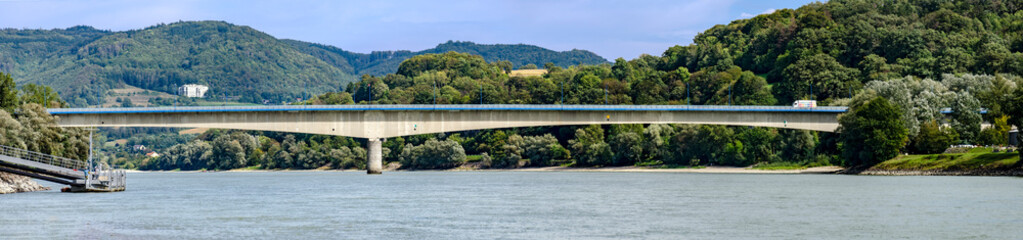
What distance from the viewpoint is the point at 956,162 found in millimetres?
105812

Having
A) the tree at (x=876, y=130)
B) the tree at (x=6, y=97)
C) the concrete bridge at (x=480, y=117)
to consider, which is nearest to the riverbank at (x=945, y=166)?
the tree at (x=876, y=130)

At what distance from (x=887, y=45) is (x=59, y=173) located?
136279mm

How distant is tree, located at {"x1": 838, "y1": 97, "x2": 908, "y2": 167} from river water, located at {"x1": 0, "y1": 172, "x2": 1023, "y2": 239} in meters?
27.6

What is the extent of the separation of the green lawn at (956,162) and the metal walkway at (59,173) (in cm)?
7726

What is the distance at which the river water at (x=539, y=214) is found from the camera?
47.0 meters

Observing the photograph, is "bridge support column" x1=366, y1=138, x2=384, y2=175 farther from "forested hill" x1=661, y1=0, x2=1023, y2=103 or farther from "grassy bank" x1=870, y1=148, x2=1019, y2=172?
"forested hill" x1=661, y1=0, x2=1023, y2=103

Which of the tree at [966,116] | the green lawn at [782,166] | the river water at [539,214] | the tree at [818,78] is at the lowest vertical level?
the green lawn at [782,166]

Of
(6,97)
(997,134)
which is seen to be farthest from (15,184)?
(997,134)

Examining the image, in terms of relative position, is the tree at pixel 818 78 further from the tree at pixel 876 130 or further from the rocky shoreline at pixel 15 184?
the rocky shoreline at pixel 15 184

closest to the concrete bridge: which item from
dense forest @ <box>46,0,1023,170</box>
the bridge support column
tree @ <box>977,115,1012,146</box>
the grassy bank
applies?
the bridge support column

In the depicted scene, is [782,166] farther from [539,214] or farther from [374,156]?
[539,214]

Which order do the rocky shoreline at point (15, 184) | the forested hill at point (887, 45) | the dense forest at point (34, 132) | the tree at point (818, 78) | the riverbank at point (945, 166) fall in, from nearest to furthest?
the rocky shoreline at point (15, 184) → the dense forest at point (34, 132) → the riverbank at point (945, 166) → the forested hill at point (887, 45) → the tree at point (818, 78)

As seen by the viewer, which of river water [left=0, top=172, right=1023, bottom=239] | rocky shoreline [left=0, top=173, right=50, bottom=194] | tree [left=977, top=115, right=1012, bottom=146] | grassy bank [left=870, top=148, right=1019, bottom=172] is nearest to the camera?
river water [left=0, top=172, right=1023, bottom=239]

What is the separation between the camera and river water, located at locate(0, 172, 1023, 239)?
4700 centimetres
